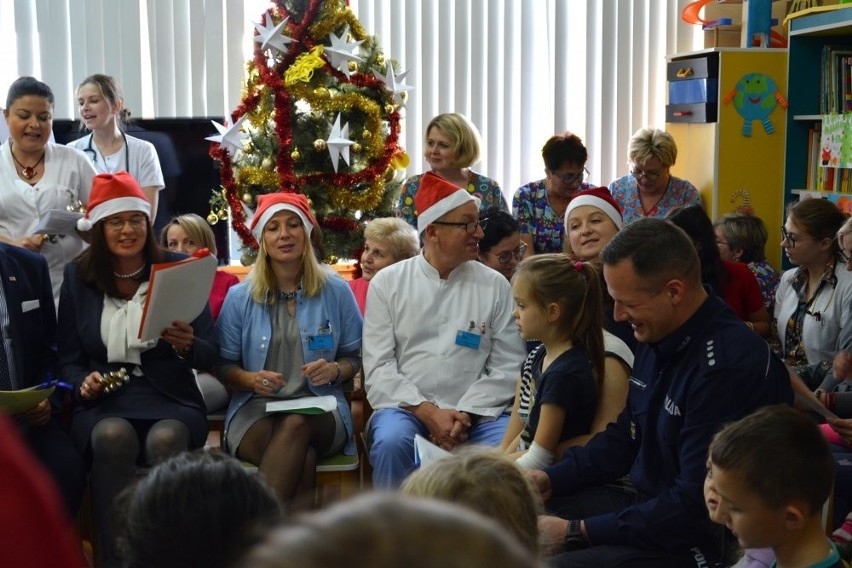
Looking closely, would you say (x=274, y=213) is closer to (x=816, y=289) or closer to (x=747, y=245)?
(x=816, y=289)

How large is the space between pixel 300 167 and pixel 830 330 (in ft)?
8.02

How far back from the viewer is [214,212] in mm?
5230

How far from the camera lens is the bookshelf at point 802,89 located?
17.8 feet

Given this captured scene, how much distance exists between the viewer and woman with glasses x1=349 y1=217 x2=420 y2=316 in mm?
4141

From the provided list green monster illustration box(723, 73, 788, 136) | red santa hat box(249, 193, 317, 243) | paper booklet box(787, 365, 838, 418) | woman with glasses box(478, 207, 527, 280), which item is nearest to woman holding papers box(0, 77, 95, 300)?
red santa hat box(249, 193, 317, 243)

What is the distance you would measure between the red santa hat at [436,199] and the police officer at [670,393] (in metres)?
1.29

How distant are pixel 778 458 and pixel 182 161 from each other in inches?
165

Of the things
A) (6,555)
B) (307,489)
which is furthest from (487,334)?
(6,555)

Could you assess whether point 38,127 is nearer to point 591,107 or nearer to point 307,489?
point 307,489

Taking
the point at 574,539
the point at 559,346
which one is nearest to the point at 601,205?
the point at 559,346

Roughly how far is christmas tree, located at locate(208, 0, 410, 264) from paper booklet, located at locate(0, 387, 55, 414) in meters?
2.04

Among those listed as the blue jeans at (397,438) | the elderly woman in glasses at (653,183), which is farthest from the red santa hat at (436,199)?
the elderly woman in glasses at (653,183)

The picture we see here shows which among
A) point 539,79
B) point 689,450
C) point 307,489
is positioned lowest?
point 307,489

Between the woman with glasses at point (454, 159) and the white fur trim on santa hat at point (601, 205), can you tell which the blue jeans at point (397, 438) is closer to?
the white fur trim on santa hat at point (601, 205)
